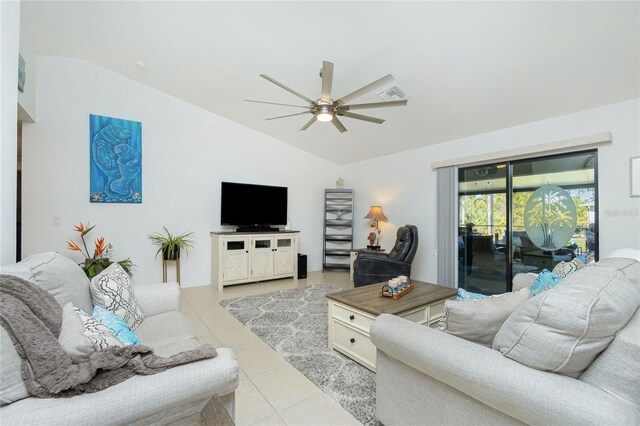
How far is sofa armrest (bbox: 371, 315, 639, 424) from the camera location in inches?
33.6

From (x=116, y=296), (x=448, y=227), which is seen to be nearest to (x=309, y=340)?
(x=116, y=296)

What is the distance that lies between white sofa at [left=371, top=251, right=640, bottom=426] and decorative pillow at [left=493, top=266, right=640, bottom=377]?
0.13 ft

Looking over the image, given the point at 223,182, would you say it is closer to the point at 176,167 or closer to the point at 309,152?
the point at 176,167

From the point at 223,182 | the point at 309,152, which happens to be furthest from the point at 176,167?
the point at 309,152

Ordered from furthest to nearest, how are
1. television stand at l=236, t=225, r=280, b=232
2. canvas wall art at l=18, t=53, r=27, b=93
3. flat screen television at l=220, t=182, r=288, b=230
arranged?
television stand at l=236, t=225, r=280, b=232
flat screen television at l=220, t=182, r=288, b=230
canvas wall art at l=18, t=53, r=27, b=93

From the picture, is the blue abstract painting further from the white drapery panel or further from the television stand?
the white drapery panel

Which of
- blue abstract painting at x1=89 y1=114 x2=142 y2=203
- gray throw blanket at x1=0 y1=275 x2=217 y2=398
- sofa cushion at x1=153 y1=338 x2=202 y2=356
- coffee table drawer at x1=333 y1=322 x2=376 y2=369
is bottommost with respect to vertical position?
coffee table drawer at x1=333 y1=322 x2=376 y2=369

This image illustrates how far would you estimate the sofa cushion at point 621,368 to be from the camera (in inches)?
34.7

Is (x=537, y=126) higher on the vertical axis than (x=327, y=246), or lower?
higher

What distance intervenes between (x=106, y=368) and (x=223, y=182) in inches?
159

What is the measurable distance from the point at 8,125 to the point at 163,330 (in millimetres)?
1494

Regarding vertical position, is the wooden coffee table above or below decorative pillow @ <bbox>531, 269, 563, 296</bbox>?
below

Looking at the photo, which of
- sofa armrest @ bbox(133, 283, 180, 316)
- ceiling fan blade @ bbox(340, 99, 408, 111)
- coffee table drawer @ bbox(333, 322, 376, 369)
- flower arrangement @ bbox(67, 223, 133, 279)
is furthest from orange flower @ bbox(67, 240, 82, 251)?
ceiling fan blade @ bbox(340, 99, 408, 111)

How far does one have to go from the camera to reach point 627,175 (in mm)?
2842
